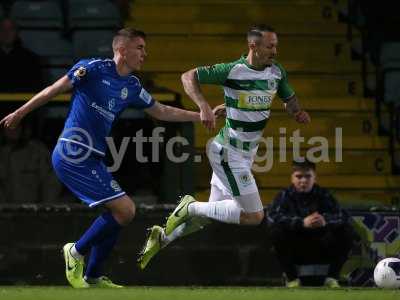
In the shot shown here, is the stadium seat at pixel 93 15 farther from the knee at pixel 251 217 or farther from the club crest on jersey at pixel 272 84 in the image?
the knee at pixel 251 217

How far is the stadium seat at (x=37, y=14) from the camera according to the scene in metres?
14.9

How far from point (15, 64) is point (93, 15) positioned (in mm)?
1754

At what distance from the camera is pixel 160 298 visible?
8.45m

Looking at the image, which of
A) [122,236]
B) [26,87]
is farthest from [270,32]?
[26,87]

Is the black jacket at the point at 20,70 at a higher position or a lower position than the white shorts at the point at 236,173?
higher

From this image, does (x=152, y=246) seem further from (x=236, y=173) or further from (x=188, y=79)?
(x=188, y=79)

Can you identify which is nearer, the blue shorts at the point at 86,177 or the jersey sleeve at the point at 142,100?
the blue shorts at the point at 86,177

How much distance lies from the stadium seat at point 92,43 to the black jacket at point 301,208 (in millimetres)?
3690

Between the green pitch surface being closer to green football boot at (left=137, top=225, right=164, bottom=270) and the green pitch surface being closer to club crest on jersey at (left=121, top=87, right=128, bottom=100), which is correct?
green football boot at (left=137, top=225, right=164, bottom=270)

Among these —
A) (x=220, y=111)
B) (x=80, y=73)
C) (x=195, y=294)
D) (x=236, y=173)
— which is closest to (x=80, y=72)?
(x=80, y=73)

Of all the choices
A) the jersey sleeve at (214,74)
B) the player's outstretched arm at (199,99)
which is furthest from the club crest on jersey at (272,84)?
the player's outstretched arm at (199,99)

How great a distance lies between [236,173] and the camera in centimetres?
1005

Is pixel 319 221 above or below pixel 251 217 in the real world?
below

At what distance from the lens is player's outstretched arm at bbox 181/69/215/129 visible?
30.9 feet
